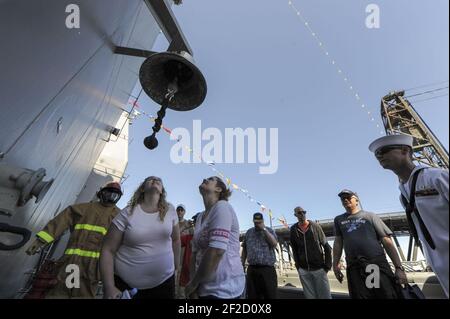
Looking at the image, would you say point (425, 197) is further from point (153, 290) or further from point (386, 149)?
point (153, 290)

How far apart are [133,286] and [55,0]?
218 centimetres

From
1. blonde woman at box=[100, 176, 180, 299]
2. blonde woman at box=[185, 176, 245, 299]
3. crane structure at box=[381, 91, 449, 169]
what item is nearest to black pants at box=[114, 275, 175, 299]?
blonde woman at box=[100, 176, 180, 299]

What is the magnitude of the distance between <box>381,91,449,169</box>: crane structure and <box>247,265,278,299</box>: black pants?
15.4m

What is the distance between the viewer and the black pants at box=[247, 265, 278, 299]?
3.45m

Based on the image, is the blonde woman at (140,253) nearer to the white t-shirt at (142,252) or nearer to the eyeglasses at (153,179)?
the white t-shirt at (142,252)

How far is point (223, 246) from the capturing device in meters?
1.55

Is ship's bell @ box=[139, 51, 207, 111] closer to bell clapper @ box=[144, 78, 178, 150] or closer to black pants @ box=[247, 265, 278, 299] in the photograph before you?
bell clapper @ box=[144, 78, 178, 150]

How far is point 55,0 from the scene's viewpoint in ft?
6.29

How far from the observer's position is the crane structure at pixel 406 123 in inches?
599

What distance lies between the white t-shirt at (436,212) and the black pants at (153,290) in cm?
154
